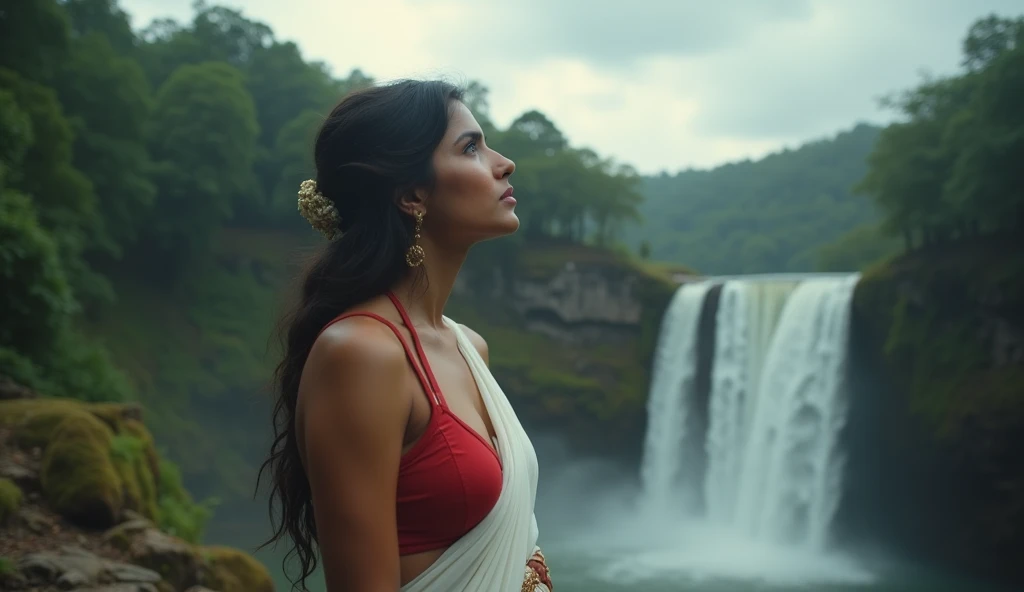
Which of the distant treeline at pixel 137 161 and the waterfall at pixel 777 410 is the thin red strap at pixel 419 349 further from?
the waterfall at pixel 777 410

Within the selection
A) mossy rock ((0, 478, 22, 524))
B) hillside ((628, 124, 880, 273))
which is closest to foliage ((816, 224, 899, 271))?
hillside ((628, 124, 880, 273))

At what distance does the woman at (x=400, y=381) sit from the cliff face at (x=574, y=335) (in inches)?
1083

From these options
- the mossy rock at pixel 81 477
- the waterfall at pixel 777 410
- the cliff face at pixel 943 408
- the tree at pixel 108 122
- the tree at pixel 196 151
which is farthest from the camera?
the tree at pixel 196 151

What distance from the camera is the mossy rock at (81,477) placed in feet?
22.6

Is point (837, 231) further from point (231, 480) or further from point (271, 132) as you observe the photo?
point (231, 480)

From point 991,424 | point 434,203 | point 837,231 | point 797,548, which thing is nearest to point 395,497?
point 434,203

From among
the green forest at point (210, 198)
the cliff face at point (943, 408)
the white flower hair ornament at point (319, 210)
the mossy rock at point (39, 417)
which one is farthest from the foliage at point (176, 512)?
the cliff face at point (943, 408)

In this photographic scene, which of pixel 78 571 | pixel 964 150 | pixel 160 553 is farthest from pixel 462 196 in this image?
pixel 964 150

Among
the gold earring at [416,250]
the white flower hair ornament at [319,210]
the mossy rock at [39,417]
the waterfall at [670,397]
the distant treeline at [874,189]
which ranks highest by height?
the distant treeline at [874,189]

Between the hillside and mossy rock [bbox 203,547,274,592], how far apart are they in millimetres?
41004

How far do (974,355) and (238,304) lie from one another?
2277cm

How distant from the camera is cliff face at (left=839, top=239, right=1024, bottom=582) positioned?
747 inches

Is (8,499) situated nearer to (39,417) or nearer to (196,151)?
(39,417)

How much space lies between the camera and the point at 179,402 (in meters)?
27.1
